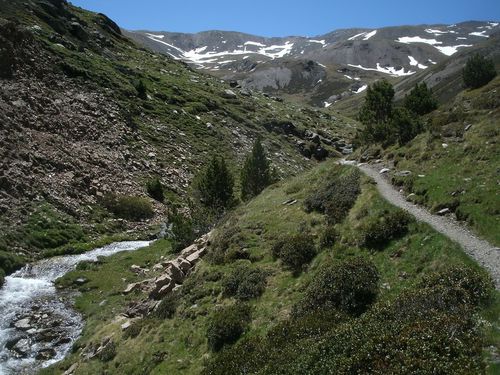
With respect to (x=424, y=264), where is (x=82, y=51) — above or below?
above

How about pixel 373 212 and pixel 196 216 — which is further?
pixel 196 216

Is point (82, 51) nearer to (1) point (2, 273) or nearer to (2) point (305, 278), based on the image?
(1) point (2, 273)

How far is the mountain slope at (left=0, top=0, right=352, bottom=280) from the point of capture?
133 ft

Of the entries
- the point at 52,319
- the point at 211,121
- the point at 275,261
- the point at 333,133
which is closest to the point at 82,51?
the point at 211,121

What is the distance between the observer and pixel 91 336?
78.8 feet

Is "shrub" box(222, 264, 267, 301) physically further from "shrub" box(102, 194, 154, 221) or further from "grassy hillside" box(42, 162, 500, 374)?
"shrub" box(102, 194, 154, 221)

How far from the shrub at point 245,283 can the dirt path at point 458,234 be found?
7.54 m

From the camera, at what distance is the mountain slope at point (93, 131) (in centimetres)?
4059

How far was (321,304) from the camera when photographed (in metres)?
16.4

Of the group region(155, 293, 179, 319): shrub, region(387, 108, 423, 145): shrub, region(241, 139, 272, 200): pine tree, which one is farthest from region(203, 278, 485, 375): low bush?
region(241, 139, 272, 200): pine tree

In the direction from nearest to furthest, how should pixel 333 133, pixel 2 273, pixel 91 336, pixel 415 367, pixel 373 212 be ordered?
pixel 415 367 < pixel 373 212 < pixel 91 336 < pixel 2 273 < pixel 333 133

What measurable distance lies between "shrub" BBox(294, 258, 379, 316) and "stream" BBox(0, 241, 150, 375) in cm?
1437

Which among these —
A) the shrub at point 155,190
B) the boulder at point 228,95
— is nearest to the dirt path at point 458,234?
the shrub at point 155,190

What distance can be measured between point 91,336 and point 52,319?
4044mm
